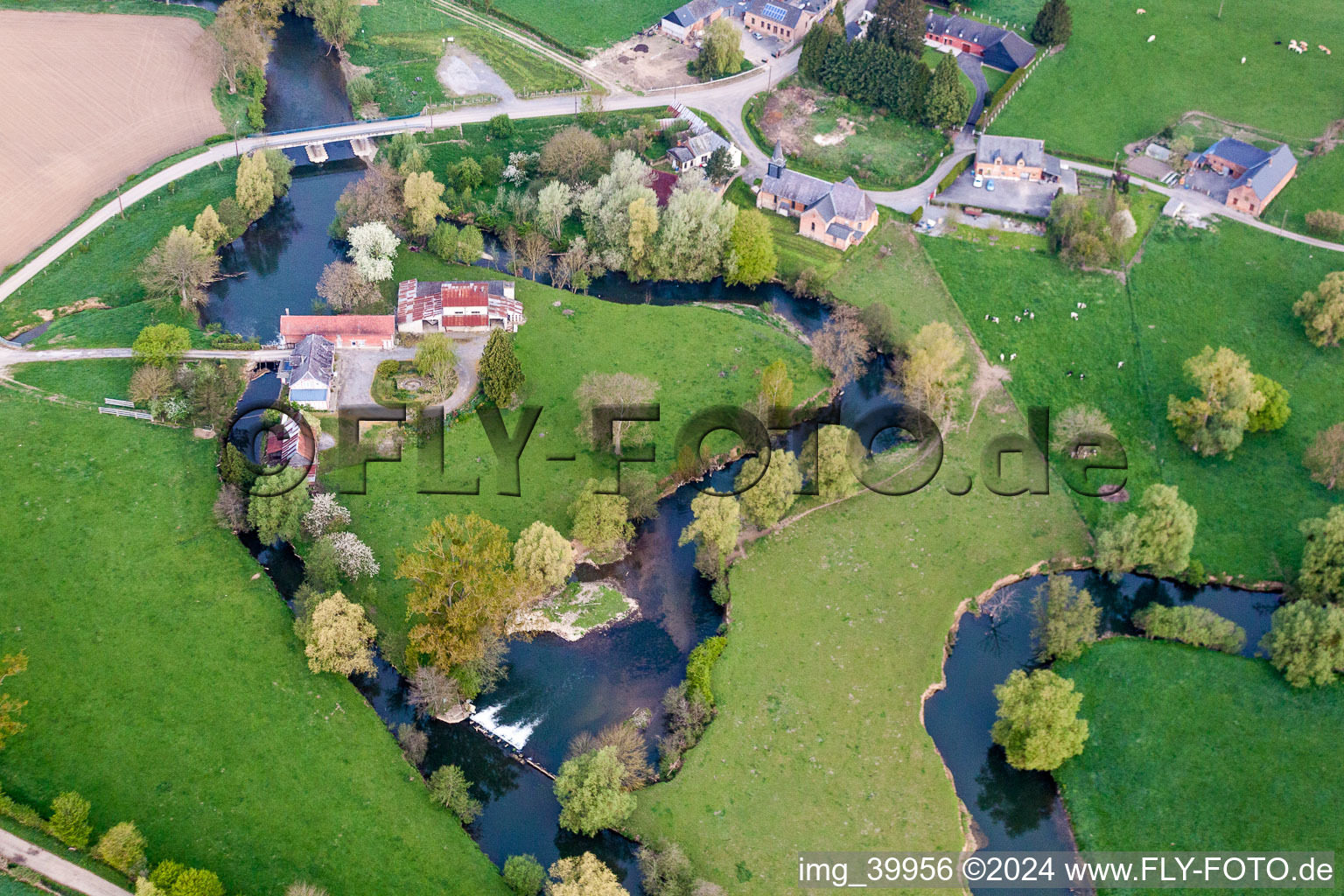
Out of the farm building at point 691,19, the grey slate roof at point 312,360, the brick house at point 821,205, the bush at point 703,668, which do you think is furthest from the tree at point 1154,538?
the farm building at point 691,19

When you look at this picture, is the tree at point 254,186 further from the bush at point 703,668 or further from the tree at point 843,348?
the bush at point 703,668

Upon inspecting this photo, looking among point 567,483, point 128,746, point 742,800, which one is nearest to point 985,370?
point 567,483

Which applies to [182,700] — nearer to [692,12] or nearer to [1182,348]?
[1182,348]

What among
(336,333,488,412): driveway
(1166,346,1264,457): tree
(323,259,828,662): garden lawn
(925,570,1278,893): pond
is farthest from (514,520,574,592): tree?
(1166,346,1264,457): tree

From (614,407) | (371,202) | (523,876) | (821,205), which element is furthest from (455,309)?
(523,876)

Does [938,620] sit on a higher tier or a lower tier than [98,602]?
lower

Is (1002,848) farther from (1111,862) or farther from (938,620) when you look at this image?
(938,620)

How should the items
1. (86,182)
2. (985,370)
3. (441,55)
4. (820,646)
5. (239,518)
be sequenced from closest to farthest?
(820,646) < (239,518) < (985,370) < (86,182) < (441,55)

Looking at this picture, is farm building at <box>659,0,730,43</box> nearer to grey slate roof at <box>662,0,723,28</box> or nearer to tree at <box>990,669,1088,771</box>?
grey slate roof at <box>662,0,723,28</box>
